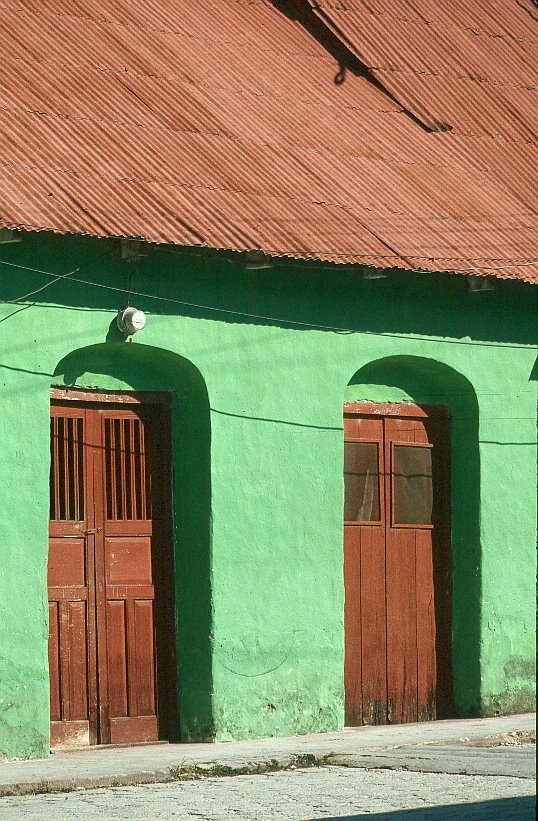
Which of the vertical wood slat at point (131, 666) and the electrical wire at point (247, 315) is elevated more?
the electrical wire at point (247, 315)

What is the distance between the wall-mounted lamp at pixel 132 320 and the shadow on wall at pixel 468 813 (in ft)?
15.3

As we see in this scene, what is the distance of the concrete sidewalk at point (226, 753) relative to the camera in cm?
1094

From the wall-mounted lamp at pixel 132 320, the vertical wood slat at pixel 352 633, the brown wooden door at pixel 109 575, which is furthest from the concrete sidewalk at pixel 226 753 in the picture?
the wall-mounted lamp at pixel 132 320

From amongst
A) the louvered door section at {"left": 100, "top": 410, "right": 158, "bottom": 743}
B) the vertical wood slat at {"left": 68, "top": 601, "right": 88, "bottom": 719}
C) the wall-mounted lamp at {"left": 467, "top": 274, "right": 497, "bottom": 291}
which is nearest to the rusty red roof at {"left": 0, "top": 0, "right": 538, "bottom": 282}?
the wall-mounted lamp at {"left": 467, "top": 274, "right": 497, "bottom": 291}

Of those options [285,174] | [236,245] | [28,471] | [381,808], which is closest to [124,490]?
[28,471]

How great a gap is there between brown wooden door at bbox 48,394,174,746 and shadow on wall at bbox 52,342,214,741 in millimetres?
134

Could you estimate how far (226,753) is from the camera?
1225cm

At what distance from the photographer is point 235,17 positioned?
16.3m

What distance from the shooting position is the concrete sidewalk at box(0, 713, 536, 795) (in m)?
10.9

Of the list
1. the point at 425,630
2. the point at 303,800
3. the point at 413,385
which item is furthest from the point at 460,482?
the point at 303,800

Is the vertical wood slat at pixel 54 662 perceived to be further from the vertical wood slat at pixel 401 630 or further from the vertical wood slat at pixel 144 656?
the vertical wood slat at pixel 401 630

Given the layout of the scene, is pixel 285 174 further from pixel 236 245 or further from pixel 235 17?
pixel 235 17

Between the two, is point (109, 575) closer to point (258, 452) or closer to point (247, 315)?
point (258, 452)

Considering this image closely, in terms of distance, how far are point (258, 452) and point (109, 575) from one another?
5.04ft
